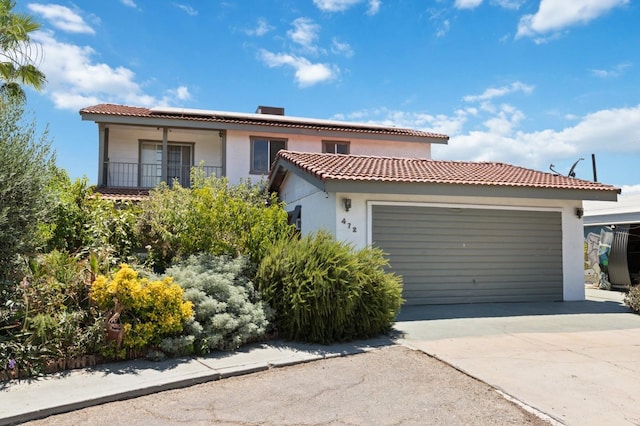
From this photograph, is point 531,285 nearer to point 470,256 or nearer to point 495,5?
point 470,256

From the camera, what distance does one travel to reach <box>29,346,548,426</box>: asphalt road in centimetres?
470

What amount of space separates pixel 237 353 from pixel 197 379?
1.19 m

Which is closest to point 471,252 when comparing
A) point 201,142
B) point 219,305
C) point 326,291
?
point 326,291

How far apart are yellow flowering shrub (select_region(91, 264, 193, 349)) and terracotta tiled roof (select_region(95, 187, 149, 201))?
32.7ft

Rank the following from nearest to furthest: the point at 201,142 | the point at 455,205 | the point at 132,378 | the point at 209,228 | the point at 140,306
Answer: the point at 132,378 < the point at 140,306 < the point at 209,228 < the point at 455,205 < the point at 201,142

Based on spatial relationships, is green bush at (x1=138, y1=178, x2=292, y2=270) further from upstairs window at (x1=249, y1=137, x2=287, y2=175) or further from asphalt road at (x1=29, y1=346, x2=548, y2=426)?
upstairs window at (x1=249, y1=137, x2=287, y2=175)

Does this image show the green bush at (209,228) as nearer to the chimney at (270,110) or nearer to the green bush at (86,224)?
the green bush at (86,224)

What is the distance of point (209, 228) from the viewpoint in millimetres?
9312

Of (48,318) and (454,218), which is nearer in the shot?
(48,318)

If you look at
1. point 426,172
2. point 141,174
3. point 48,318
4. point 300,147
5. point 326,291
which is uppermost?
point 300,147

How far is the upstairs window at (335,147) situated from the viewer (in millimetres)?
19891

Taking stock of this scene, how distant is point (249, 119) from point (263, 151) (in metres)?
1.68

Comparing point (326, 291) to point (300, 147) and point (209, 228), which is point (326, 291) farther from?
point (300, 147)

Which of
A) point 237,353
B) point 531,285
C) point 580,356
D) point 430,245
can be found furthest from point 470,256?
point 237,353
